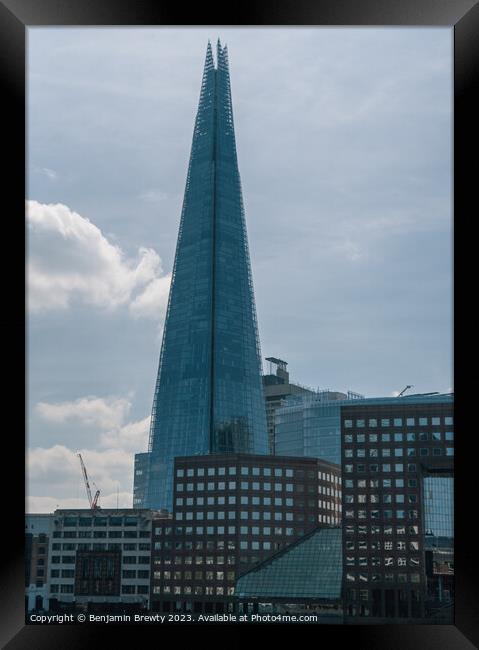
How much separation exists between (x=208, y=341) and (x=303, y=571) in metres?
24.2

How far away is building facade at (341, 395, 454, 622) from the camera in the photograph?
54812 mm

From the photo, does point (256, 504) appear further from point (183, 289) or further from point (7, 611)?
Answer: point (7, 611)

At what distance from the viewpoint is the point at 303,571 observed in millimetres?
60719

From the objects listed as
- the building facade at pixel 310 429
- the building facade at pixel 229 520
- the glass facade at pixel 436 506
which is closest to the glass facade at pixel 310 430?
the building facade at pixel 310 429

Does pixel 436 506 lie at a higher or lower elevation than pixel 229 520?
higher

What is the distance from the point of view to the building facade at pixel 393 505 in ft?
180

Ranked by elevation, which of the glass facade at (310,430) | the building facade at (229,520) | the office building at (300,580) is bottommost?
the office building at (300,580)

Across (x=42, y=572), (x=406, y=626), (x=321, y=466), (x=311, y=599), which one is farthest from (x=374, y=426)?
(x=406, y=626)

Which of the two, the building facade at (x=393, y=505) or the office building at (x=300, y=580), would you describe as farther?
the office building at (x=300, y=580)

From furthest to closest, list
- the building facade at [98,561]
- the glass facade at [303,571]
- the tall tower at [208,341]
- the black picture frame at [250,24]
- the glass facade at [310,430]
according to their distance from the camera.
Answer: the tall tower at [208,341] < the glass facade at [310,430] < the building facade at [98,561] < the glass facade at [303,571] < the black picture frame at [250,24]

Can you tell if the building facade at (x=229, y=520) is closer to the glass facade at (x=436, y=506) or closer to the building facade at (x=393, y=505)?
the building facade at (x=393, y=505)

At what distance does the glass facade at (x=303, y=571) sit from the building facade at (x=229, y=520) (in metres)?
0.80

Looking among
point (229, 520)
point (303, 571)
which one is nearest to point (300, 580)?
point (303, 571)

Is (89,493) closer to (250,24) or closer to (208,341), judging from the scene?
(208,341)
